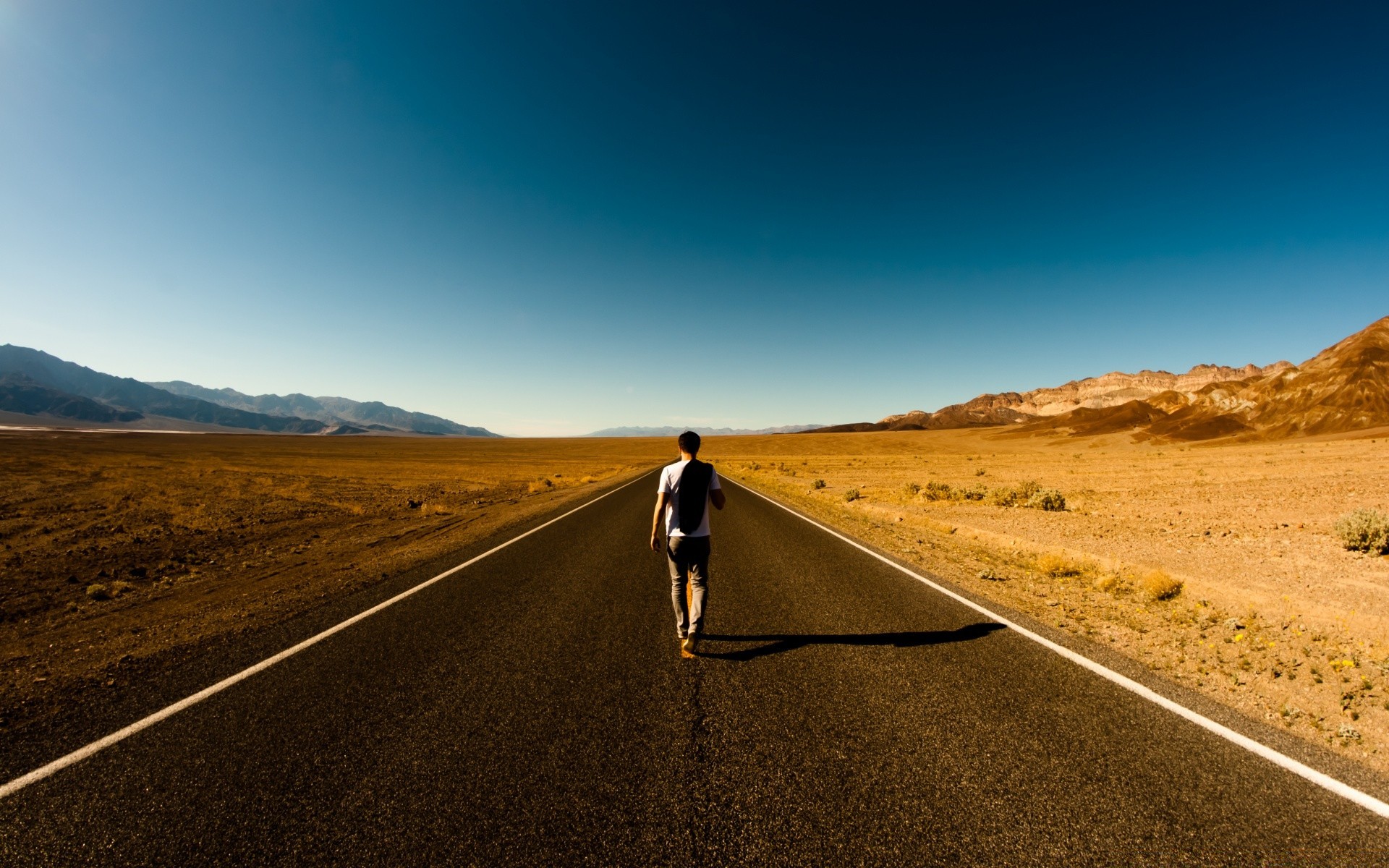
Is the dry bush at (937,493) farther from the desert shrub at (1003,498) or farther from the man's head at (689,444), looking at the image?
the man's head at (689,444)

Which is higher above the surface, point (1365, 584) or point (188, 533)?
point (1365, 584)

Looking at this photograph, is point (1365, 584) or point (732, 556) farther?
point (732, 556)

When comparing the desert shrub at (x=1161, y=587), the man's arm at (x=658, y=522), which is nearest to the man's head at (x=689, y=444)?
the man's arm at (x=658, y=522)

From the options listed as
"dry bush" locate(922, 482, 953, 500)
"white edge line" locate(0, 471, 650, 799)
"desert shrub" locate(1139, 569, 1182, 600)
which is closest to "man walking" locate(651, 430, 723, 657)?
"white edge line" locate(0, 471, 650, 799)

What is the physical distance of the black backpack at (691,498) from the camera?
5379 mm

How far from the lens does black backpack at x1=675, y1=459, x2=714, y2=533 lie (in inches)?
212

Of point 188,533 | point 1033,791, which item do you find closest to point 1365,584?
point 1033,791

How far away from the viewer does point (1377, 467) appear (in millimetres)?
24781

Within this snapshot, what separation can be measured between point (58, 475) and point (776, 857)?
45.5 meters

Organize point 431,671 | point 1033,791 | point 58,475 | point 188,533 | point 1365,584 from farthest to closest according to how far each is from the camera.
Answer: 1. point 58,475
2. point 188,533
3. point 1365,584
4. point 431,671
5. point 1033,791

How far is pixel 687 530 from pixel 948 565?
6277mm

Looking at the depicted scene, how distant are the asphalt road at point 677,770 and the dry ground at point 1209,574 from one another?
1.51 meters

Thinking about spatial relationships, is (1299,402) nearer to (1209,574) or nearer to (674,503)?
(1209,574)

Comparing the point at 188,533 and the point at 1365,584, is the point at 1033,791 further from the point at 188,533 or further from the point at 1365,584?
the point at 188,533
